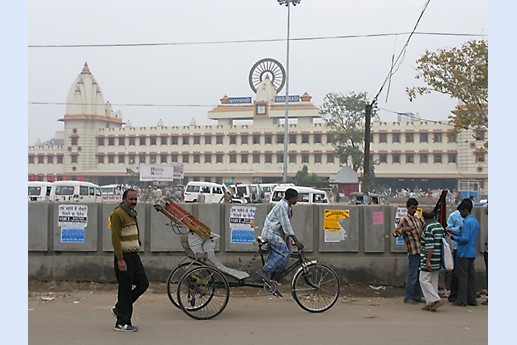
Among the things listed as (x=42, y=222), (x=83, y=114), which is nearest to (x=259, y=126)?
(x=83, y=114)

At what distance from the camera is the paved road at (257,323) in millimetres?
7098

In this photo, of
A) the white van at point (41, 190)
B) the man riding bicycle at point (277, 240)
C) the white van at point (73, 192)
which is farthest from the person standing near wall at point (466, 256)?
the white van at point (41, 190)

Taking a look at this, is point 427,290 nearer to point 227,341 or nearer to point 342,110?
point 227,341

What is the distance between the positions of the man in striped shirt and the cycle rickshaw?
1293mm

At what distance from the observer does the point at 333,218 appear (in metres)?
11.0

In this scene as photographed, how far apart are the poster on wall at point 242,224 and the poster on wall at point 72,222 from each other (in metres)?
2.59

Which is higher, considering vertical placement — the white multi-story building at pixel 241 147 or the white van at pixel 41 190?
the white multi-story building at pixel 241 147

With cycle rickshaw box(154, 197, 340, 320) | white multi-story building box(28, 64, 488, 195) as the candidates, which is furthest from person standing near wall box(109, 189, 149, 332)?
white multi-story building box(28, 64, 488, 195)

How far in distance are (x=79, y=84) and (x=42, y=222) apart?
72083 millimetres

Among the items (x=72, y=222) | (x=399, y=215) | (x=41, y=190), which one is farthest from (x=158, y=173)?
(x=399, y=215)

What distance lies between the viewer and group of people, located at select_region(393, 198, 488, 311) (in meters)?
8.85

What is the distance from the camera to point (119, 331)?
24.4ft

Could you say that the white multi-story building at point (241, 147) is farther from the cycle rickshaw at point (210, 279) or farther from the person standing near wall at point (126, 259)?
the person standing near wall at point (126, 259)

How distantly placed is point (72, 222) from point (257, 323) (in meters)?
4.48
